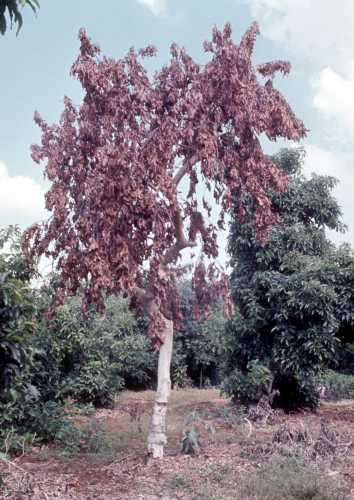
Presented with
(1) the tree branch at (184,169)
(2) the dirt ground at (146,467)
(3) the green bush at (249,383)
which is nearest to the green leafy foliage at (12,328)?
(2) the dirt ground at (146,467)

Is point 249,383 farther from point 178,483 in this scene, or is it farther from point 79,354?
point 178,483

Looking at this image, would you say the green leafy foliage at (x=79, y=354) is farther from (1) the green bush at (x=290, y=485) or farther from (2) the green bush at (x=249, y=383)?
(1) the green bush at (x=290, y=485)

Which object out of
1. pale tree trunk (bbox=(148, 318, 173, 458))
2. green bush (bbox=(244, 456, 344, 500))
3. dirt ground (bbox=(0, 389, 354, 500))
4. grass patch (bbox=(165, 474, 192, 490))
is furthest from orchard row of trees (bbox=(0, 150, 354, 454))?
green bush (bbox=(244, 456, 344, 500))

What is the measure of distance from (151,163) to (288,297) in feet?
20.1

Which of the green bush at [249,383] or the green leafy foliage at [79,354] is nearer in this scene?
the green leafy foliage at [79,354]

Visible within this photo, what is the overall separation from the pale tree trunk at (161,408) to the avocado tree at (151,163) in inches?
0.5

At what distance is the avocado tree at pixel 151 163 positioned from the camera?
5.86 meters

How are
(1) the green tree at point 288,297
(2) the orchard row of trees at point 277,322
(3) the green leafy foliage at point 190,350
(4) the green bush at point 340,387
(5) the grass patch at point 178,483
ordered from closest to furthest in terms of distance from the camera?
(5) the grass patch at point 178,483
(2) the orchard row of trees at point 277,322
(1) the green tree at point 288,297
(4) the green bush at point 340,387
(3) the green leafy foliage at point 190,350

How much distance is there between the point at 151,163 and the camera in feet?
19.4

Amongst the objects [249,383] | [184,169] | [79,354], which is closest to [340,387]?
[249,383]

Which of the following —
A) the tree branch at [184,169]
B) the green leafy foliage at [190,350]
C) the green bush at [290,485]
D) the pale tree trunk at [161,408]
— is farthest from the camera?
the green leafy foliage at [190,350]

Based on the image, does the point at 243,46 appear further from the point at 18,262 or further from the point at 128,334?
the point at 128,334

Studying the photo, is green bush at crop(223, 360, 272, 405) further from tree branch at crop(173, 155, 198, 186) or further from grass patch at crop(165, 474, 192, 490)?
grass patch at crop(165, 474, 192, 490)

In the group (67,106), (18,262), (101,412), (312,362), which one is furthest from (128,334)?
(67,106)
